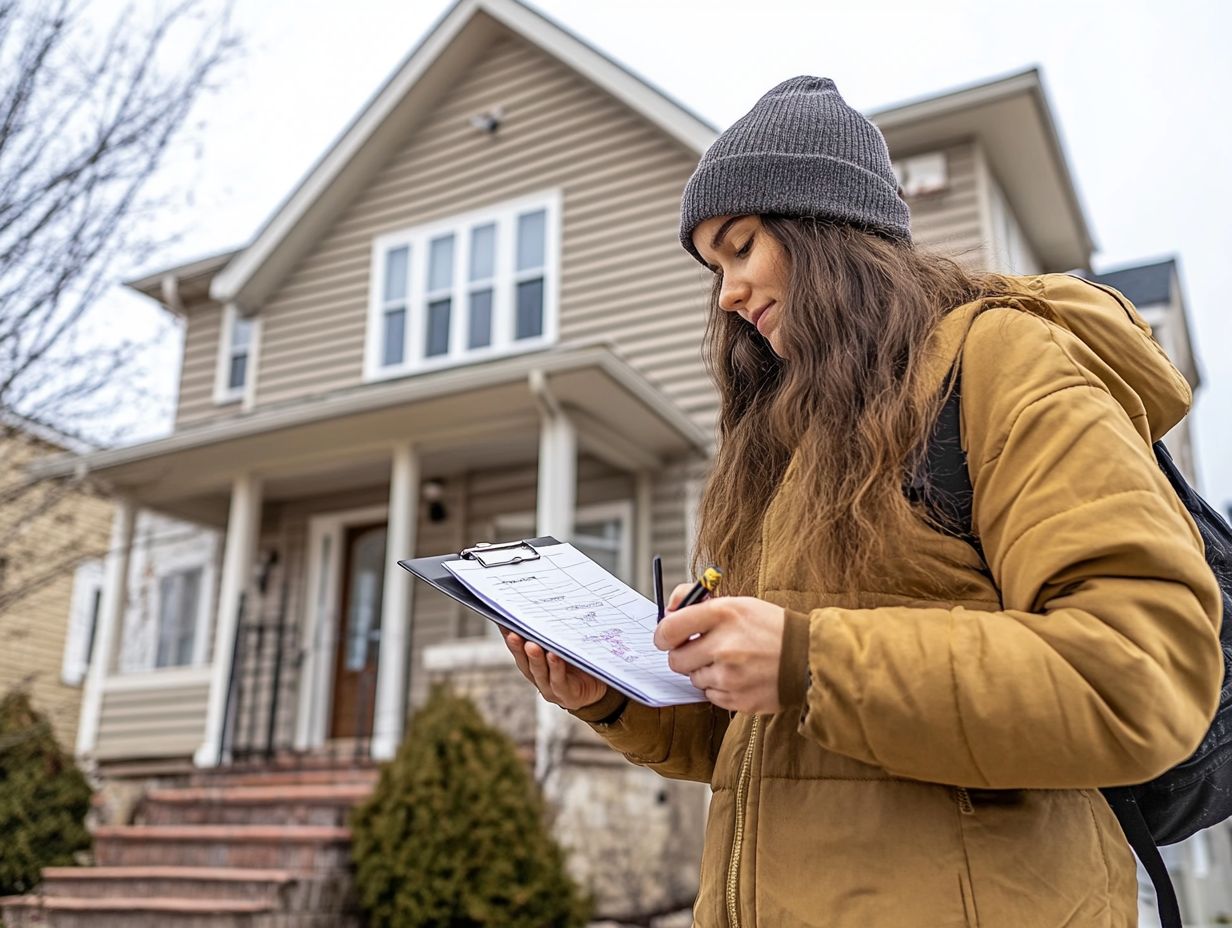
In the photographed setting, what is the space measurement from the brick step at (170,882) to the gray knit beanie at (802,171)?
17.1 feet

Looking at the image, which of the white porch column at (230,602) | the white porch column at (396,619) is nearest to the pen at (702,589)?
the white porch column at (396,619)

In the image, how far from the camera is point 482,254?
10281mm

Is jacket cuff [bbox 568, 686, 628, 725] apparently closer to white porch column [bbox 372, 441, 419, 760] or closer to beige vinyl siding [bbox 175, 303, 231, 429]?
white porch column [bbox 372, 441, 419, 760]

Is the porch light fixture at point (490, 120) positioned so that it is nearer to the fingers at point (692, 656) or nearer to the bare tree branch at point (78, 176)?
the bare tree branch at point (78, 176)

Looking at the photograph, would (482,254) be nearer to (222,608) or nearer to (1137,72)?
(222,608)

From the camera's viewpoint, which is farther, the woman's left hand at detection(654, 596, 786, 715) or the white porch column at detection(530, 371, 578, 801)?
the white porch column at detection(530, 371, 578, 801)

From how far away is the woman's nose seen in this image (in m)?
1.53

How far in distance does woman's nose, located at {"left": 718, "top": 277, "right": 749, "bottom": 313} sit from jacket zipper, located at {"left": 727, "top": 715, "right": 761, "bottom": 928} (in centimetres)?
58

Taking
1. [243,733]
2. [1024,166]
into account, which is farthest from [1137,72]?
[243,733]

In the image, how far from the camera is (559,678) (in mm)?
1571

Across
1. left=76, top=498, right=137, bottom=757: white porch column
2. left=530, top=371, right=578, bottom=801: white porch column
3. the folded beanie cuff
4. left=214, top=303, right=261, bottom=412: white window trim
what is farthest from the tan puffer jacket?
left=214, top=303, right=261, bottom=412: white window trim

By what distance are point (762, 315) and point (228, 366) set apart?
1094cm

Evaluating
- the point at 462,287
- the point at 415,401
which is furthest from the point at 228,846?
the point at 462,287

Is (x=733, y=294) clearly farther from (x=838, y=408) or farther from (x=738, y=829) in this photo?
(x=738, y=829)
